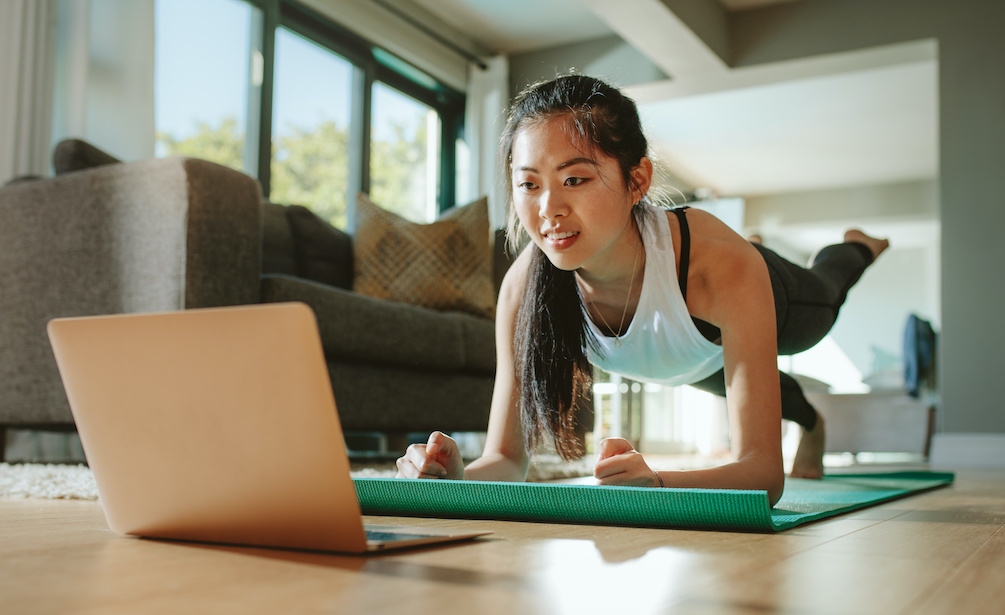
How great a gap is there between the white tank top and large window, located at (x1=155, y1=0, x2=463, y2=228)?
294 centimetres

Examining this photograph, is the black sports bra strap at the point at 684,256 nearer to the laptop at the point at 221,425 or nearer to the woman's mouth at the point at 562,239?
the woman's mouth at the point at 562,239

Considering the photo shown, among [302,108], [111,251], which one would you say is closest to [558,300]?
[111,251]

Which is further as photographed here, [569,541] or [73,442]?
[73,442]

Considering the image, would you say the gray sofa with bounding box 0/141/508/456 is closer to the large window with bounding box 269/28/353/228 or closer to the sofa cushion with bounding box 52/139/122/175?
the sofa cushion with bounding box 52/139/122/175

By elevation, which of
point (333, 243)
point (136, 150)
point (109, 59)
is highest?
point (109, 59)

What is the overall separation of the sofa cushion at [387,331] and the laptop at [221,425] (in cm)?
142

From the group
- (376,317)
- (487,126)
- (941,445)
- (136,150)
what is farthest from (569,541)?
(487,126)

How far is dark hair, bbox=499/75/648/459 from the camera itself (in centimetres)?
124

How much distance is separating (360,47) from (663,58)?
1.72 m

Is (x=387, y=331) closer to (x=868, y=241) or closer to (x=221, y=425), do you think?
(x=868, y=241)

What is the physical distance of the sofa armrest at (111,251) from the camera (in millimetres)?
1896

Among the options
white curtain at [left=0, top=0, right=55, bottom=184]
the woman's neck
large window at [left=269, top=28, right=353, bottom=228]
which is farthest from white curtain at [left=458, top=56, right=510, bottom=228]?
the woman's neck

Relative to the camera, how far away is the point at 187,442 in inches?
25.8

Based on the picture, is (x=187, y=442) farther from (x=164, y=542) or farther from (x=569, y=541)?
(x=569, y=541)
